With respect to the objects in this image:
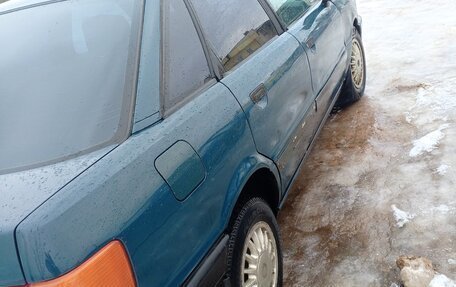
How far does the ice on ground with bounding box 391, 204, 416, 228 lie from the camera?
2945 millimetres

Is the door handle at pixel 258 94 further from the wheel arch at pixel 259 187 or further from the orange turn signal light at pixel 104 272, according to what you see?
the orange turn signal light at pixel 104 272

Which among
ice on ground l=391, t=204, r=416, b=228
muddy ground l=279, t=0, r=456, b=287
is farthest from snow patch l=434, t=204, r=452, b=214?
ice on ground l=391, t=204, r=416, b=228

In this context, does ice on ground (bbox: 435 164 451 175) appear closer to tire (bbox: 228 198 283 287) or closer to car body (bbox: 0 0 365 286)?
Result: car body (bbox: 0 0 365 286)

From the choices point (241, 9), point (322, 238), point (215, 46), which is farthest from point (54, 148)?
point (322, 238)

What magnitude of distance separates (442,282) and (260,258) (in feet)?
3.10

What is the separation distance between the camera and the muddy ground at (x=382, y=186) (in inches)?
107

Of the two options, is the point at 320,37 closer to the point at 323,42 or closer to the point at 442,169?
the point at 323,42

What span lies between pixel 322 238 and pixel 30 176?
6.43ft

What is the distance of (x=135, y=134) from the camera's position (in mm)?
1671

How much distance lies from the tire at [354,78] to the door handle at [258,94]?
2.23 meters

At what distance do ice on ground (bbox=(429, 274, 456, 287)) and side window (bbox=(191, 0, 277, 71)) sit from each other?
1475 mm

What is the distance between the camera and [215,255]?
6.22ft

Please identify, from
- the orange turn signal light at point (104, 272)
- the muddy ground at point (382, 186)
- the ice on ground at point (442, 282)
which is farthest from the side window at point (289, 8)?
the orange turn signal light at point (104, 272)

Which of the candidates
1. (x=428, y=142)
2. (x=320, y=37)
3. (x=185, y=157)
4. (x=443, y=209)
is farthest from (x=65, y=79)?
(x=428, y=142)
